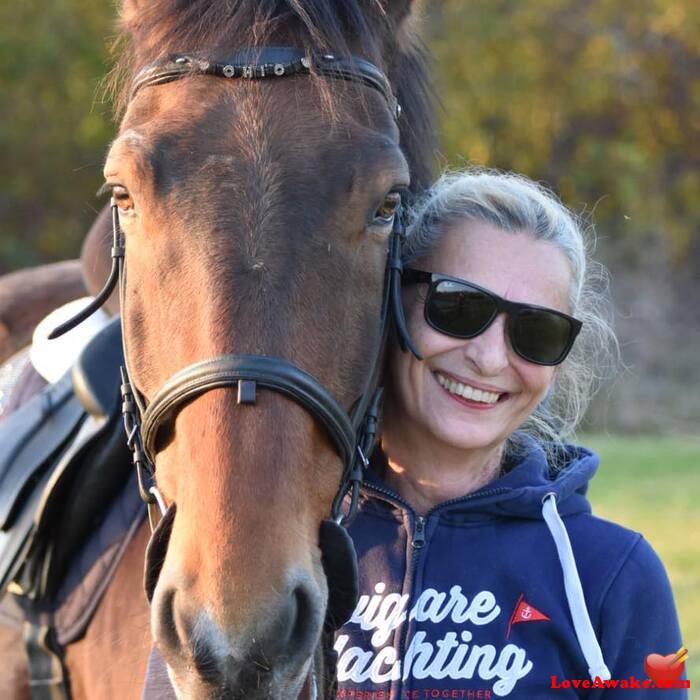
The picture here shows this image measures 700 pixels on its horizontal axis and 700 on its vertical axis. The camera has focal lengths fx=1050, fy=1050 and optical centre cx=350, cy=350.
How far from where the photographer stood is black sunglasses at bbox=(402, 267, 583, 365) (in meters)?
2.33

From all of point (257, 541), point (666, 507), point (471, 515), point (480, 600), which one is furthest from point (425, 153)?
point (666, 507)

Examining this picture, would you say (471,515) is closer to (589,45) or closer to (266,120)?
(266,120)

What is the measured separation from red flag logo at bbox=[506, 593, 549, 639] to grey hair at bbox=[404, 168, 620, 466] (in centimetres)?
47

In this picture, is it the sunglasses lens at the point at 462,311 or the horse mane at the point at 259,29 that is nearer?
the horse mane at the point at 259,29

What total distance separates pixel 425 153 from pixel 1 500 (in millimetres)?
1532

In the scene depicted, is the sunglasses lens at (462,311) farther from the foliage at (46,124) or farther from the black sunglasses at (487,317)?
the foliage at (46,124)

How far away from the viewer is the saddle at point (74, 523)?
9.19 ft

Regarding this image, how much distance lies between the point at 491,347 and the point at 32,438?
4.95ft

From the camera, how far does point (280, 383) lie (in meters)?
1.90

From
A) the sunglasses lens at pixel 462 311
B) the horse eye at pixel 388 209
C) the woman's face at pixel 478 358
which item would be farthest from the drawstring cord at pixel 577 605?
the horse eye at pixel 388 209

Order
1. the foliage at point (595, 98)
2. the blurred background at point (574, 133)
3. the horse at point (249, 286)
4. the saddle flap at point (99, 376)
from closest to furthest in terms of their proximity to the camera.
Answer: the horse at point (249, 286)
the saddle flap at point (99, 376)
the blurred background at point (574, 133)
the foliage at point (595, 98)

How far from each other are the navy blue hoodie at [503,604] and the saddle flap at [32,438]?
3.68 ft

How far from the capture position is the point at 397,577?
2.31 m

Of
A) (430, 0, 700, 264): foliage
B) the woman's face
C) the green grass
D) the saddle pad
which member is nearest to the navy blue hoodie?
the woman's face
